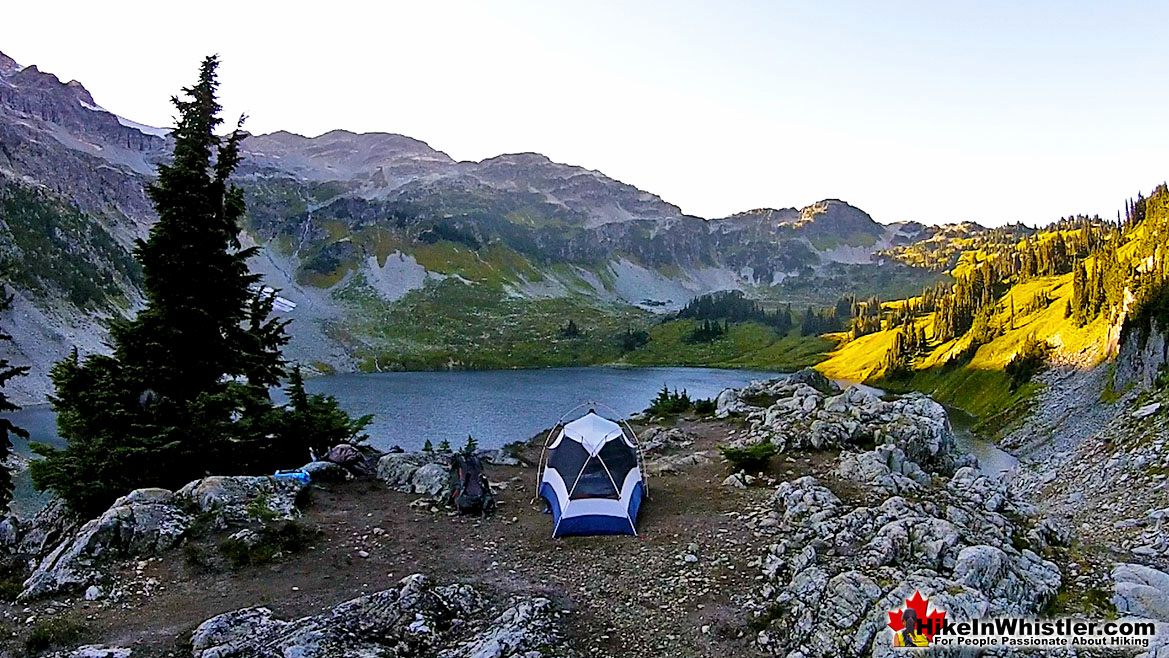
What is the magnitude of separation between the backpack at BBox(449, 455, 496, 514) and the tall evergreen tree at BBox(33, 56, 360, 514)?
7.07m

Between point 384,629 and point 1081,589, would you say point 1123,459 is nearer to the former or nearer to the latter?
point 1081,589

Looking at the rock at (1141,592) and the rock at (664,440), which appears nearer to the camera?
the rock at (1141,592)

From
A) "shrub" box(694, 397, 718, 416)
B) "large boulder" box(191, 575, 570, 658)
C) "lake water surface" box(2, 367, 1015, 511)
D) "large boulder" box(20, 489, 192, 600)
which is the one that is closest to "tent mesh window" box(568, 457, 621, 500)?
"large boulder" box(191, 575, 570, 658)

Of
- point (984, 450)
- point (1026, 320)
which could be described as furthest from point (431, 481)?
point (1026, 320)

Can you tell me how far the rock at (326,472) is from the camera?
2154 centimetres

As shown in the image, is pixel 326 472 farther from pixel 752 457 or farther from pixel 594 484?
pixel 752 457

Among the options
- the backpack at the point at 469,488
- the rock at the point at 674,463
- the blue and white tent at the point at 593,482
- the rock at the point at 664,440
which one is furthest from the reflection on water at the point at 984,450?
the backpack at the point at 469,488

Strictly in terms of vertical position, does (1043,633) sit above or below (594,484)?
below

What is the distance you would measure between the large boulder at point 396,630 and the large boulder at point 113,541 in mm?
4551

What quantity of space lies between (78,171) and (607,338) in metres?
154

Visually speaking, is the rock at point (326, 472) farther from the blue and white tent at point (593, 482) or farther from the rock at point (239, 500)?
the blue and white tent at point (593, 482)

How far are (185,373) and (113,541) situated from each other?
7952 millimetres

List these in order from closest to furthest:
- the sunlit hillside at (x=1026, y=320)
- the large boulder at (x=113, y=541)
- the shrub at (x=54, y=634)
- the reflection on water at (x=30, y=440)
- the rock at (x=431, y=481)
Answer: the shrub at (x=54, y=634) < the large boulder at (x=113, y=541) < the rock at (x=431, y=481) < the reflection on water at (x=30, y=440) < the sunlit hillside at (x=1026, y=320)

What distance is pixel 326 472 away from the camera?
2195 centimetres
